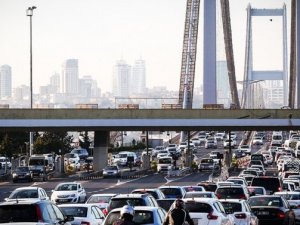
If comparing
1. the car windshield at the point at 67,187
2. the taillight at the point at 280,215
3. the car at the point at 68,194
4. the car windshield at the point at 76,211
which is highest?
the car windshield at the point at 76,211

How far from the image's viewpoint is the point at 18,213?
20859 mm

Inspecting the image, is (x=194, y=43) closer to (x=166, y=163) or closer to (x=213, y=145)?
(x=213, y=145)

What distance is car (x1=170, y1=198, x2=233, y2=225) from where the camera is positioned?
1029 inches

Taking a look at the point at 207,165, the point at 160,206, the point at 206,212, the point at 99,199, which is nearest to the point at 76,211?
the point at 206,212

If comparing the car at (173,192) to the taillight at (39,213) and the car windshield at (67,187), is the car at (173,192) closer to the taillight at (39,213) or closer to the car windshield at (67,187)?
the car windshield at (67,187)

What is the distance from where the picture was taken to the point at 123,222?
61.9 feet

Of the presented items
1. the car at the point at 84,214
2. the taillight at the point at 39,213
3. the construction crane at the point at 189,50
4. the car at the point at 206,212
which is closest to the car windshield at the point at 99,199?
the car at the point at 84,214

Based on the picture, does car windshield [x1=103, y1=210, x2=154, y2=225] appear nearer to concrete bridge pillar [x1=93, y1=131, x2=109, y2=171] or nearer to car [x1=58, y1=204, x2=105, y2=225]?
car [x1=58, y1=204, x2=105, y2=225]

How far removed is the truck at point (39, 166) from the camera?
83.5m

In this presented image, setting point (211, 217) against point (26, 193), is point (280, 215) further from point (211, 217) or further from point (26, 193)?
point (26, 193)

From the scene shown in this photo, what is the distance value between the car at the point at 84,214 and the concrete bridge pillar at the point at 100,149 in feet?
213

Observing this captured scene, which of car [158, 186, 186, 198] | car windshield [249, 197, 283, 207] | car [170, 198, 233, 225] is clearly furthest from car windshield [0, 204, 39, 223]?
car [158, 186, 186, 198]

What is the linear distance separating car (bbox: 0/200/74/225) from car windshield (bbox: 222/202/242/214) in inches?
363

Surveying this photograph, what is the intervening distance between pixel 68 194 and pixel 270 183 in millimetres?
9003
